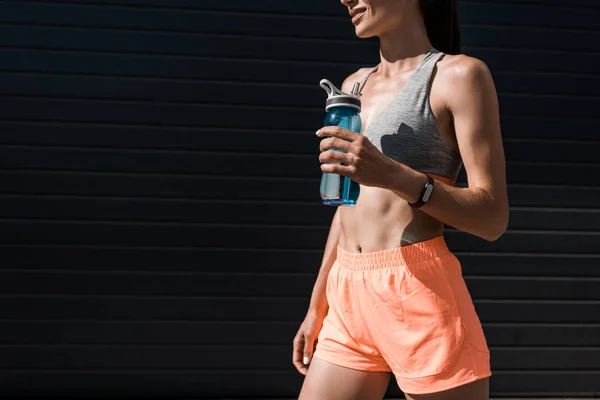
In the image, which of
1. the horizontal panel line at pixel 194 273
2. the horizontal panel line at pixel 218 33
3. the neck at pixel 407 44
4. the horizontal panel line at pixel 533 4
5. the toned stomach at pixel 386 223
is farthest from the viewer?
the horizontal panel line at pixel 533 4

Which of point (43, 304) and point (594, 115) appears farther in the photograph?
point (594, 115)

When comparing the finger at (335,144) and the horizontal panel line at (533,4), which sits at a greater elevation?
the horizontal panel line at (533,4)

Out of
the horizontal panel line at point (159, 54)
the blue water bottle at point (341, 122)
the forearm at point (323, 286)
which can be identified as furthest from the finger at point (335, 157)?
the horizontal panel line at point (159, 54)

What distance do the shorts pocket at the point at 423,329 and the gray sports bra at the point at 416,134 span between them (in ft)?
0.96

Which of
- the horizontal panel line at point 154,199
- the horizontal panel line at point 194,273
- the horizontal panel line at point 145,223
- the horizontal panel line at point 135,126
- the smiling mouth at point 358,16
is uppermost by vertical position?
the smiling mouth at point 358,16

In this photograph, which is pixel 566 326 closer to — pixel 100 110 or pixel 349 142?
pixel 100 110

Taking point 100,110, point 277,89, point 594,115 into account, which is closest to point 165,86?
point 100,110

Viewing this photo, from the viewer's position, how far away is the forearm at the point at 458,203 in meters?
1.46

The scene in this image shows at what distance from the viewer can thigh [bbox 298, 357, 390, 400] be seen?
5.78ft

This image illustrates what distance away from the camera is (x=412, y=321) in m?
1.63

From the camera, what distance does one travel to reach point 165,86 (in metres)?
4.72

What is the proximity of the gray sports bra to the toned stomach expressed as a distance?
0.38ft

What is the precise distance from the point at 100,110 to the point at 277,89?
1.28 metres

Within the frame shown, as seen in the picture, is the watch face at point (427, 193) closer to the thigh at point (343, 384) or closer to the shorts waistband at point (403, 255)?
the shorts waistband at point (403, 255)
